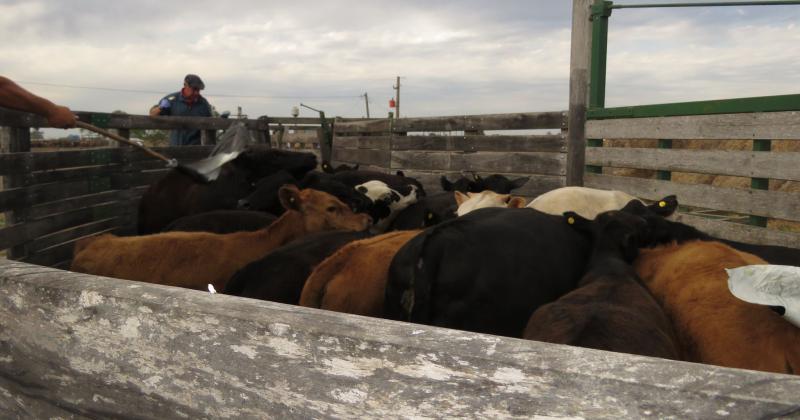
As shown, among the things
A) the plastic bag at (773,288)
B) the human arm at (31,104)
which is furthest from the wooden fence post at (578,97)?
the plastic bag at (773,288)

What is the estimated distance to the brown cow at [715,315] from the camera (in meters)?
2.31

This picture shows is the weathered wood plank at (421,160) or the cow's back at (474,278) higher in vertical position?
the weathered wood plank at (421,160)

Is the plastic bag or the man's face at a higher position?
the man's face

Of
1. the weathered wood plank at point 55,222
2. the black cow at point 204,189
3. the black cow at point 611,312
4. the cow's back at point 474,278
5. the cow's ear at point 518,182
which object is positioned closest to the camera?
the black cow at point 611,312

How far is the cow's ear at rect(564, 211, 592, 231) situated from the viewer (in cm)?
368

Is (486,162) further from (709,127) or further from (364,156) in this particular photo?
(364,156)

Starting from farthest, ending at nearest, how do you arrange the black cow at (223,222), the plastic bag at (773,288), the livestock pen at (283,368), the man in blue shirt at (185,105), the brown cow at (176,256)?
the man in blue shirt at (185,105)
the black cow at (223,222)
the brown cow at (176,256)
the plastic bag at (773,288)
the livestock pen at (283,368)

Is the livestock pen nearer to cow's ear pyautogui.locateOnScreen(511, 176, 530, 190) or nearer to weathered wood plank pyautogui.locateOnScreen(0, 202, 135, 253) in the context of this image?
weathered wood plank pyautogui.locateOnScreen(0, 202, 135, 253)

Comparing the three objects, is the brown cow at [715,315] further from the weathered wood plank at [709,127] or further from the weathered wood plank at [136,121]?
the weathered wood plank at [136,121]

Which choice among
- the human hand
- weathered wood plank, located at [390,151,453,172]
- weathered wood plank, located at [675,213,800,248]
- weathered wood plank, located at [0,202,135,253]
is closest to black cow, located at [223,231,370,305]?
weathered wood plank, located at [0,202,135,253]

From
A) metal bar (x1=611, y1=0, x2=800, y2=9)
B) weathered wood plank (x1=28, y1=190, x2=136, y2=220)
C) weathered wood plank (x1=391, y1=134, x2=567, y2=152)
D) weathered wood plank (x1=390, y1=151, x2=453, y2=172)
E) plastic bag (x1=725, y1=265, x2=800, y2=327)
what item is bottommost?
weathered wood plank (x1=28, y1=190, x2=136, y2=220)

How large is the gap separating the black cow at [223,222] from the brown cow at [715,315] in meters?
3.16

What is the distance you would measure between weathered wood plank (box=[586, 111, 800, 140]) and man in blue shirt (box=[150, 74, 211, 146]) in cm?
634

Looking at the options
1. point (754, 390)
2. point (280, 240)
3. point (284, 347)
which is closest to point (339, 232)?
point (280, 240)
